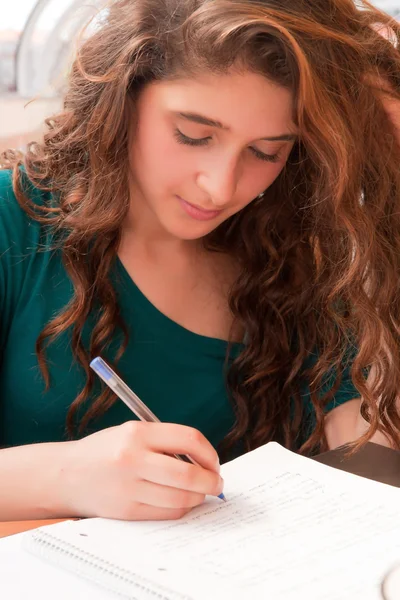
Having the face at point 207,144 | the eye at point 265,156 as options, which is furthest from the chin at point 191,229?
the eye at point 265,156

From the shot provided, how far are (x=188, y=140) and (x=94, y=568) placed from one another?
0.54 m

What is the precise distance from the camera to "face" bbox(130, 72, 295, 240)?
97cm

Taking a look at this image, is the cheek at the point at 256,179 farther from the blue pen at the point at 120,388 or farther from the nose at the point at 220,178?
the blue pen at the point at 120,388

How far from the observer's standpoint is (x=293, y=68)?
959mm

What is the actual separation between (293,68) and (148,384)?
1.59 feet

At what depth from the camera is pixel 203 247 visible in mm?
1309

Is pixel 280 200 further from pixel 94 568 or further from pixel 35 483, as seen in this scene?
pixel 94 568

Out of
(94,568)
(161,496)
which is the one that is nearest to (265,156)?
(161,496)

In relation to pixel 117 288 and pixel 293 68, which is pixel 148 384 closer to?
pixel 117 288

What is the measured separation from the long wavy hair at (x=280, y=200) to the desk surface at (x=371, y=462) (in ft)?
0.18

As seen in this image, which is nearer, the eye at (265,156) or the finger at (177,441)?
the finger at (177,441)

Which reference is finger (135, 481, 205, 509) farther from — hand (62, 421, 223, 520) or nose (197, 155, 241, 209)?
nose (197, 155, 241, 209)

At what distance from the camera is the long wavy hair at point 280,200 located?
972mm

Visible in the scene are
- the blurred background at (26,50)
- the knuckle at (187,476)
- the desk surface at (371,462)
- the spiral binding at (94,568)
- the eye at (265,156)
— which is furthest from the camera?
the blurred background at (26,50)
